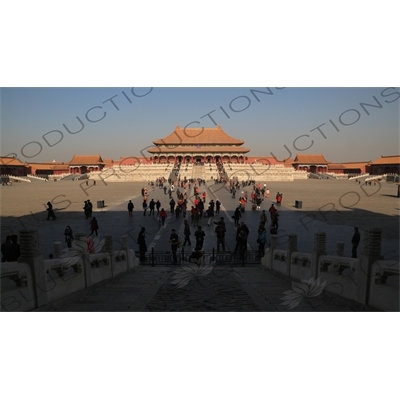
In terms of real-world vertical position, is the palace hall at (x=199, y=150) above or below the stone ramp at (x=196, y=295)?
above

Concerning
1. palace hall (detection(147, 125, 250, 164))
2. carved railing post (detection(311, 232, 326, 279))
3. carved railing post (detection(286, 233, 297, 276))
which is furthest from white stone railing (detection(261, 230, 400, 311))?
palace hall (detection(147, 125, 250, 164))

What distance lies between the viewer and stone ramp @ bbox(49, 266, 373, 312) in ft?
15.5

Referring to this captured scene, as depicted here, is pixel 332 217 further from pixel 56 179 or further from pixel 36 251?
pixel 56 179

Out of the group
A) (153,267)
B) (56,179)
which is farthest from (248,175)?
(153,267)

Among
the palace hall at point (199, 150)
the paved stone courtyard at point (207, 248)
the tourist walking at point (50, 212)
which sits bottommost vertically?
the paved stone courtyard at point (207, 248)

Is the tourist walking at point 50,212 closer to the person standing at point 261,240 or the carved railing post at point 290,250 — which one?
the person standing at point 261,240

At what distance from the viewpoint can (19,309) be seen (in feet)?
14.2

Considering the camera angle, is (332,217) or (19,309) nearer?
(19,309)

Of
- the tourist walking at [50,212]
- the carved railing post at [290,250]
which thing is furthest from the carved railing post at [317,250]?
the tourist walking at [50,212]

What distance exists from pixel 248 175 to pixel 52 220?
3498 centimetres

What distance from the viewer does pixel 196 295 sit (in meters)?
5.43

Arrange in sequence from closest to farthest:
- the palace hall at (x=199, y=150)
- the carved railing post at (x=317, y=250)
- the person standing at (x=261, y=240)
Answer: the carved railing post at (x=317, y=250), the person standing at (x=261, y=240), the palace hall at (x=199, y=150)

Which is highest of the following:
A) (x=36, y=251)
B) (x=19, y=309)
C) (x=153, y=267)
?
(x=36, y=251)

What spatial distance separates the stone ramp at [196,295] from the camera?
15.5 feet
